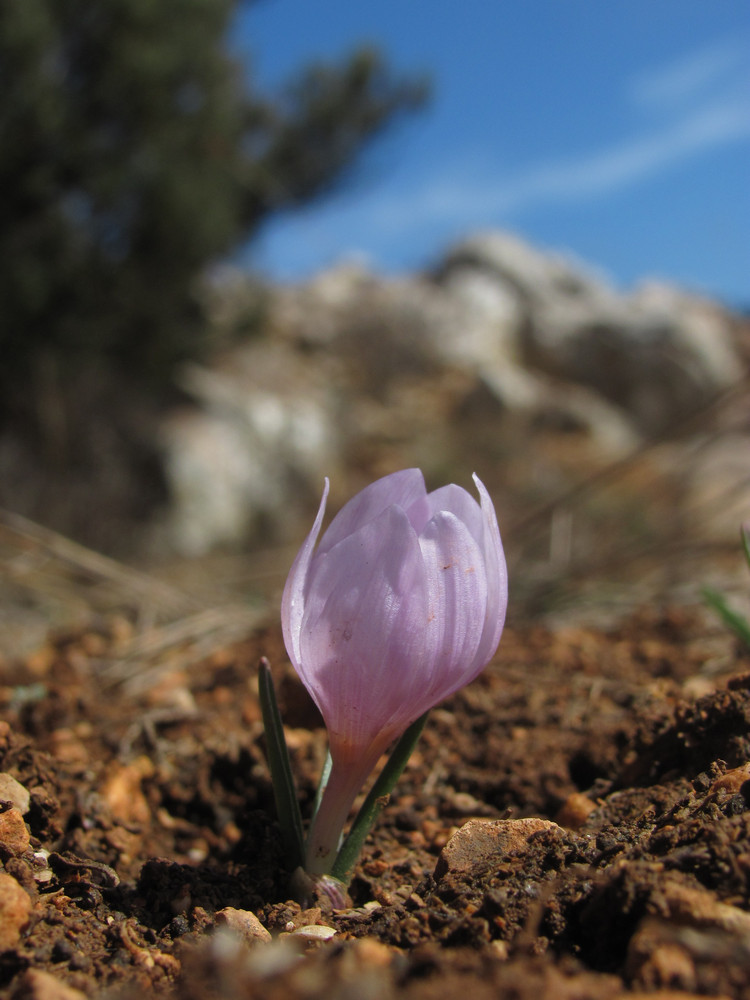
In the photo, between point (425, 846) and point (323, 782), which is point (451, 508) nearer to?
point (323, 782)

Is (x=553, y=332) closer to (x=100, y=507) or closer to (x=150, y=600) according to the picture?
(x=100, y=507)

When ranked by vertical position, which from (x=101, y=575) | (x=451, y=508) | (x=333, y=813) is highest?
(x=101, y=575)

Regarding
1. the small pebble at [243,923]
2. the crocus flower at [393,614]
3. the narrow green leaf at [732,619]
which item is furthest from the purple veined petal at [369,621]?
the narrow green leaf at [732,619]

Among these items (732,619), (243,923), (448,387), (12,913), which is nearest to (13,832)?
(12,913)

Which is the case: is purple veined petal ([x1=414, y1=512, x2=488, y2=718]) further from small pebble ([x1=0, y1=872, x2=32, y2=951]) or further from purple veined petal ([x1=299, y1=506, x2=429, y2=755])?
small pebble ([x1=0, y1=872, x2=32, y2=951])

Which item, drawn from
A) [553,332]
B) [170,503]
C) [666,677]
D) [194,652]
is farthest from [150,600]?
[553,332]

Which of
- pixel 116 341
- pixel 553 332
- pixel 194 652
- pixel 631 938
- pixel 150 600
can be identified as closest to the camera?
pixel 631 938
